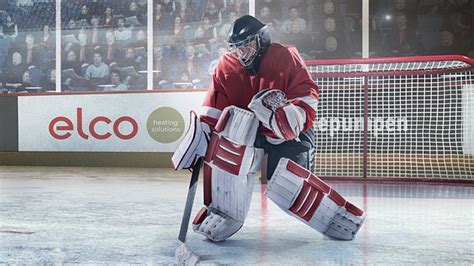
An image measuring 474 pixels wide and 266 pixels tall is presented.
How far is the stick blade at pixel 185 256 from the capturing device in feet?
7.12

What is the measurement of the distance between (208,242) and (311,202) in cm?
42

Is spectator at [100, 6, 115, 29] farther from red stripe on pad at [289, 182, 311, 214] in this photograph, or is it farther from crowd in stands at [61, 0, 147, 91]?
red stripe on pad at [289, 182, 311, 214]

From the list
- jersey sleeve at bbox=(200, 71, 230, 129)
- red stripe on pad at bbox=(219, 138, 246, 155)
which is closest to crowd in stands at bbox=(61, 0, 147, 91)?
jersey sleeve at bbox=(200, 71, 230, 129)

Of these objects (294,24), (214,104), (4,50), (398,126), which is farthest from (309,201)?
(4,50)

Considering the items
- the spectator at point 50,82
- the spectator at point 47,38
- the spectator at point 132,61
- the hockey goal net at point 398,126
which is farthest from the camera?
the spectator at point 47,38

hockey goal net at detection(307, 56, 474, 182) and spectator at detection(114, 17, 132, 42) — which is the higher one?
spectator at detection(114, 17, 132, 42)

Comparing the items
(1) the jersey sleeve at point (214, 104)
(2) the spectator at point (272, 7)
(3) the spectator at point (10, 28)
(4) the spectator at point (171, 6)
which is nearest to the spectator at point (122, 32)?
(4) the spectator at point (171, 6)

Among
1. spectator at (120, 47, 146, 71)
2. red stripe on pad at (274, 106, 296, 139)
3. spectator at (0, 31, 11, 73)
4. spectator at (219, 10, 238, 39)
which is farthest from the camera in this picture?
spectator at (0, 31, 11, 73)

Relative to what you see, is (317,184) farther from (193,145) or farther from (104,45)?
(104,45)

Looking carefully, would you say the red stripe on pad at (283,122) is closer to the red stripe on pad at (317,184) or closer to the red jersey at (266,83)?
the red jersey at (266,83)

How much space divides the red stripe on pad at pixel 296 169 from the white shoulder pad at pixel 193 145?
1.06 ft

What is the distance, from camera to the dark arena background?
2.60 meters

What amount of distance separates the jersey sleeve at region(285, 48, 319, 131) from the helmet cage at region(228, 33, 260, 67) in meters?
0.15

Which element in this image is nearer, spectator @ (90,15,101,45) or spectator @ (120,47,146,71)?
spectator @ (120,47,146,71)
